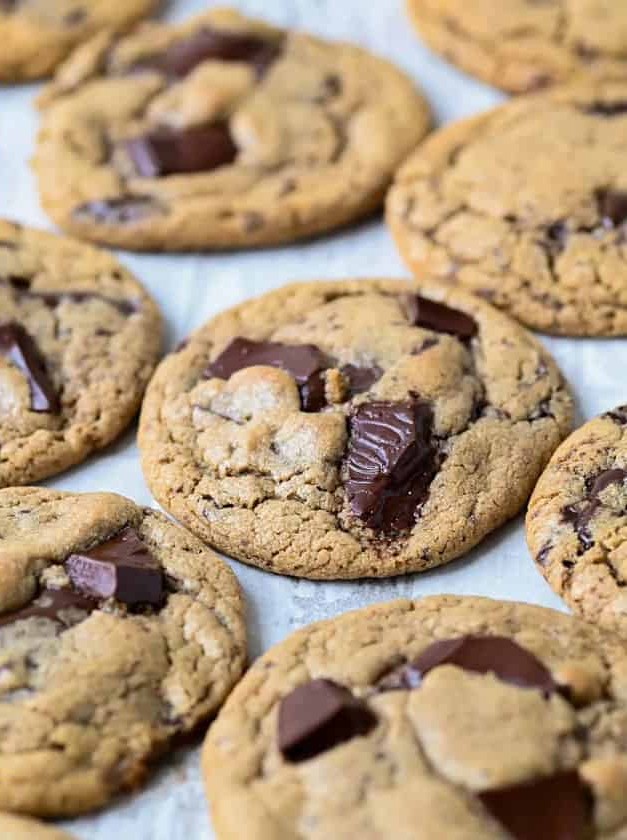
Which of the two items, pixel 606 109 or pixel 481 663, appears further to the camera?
pixel 606 109

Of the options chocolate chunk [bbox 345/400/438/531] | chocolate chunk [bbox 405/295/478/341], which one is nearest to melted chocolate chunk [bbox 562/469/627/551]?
chocolate chunk [bbox 345/400/438/531]

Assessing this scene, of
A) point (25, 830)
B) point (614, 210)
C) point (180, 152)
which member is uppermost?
point (180, 152)

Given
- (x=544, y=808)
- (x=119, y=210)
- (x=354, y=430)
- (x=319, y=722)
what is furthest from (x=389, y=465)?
(x=119, y=210)

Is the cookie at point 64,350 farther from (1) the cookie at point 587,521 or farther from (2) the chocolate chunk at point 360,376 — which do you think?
(1) the cookie at point 587,521

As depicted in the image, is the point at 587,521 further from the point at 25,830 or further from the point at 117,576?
the point at 25,830

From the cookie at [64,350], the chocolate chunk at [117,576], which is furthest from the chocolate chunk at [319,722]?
the cookie at [64,350]

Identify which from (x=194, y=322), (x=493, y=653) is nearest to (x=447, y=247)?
(x=194, y=322)

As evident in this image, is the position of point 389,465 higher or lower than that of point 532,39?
lower

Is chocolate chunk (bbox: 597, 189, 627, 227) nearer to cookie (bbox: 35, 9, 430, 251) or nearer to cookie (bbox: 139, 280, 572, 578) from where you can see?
cookie (bbox: 139, 280, 572, 578)
